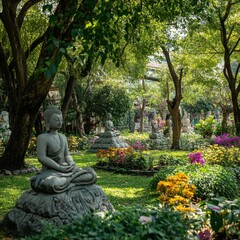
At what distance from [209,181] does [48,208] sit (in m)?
3.93

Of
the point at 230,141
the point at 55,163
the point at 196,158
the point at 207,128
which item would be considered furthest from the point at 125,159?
the point at 207,128

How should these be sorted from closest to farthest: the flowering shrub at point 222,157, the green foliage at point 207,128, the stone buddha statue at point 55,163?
the stone buddha statue at point 55,163 → the flowering shrub at point 222,157 → the green foliage at point 207,128

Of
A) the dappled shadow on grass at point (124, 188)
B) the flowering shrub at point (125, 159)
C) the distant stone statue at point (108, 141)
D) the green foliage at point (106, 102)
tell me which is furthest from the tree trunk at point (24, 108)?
the green foliage at point (106, 102)

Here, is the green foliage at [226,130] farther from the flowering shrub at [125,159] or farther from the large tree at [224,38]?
the flowering shrub at [125,159]

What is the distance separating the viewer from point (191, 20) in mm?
13891

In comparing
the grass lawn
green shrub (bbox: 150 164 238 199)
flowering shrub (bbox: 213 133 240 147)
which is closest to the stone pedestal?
flowering shrub (bbox: 213 133 240 147)

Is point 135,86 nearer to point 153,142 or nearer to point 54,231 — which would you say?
point 153,142

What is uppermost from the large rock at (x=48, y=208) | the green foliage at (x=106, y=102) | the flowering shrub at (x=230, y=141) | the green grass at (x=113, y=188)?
the green foliage at (x=106, y=102)

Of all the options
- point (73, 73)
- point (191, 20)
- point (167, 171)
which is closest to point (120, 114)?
point (73, 73)

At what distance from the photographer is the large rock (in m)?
5.73

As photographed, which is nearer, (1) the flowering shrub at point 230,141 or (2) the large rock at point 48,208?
(2) the large rock at point 48,208

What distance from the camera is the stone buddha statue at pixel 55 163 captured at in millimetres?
6023

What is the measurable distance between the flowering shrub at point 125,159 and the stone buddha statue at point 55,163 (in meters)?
6.13

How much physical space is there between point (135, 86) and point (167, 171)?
2523 cm
